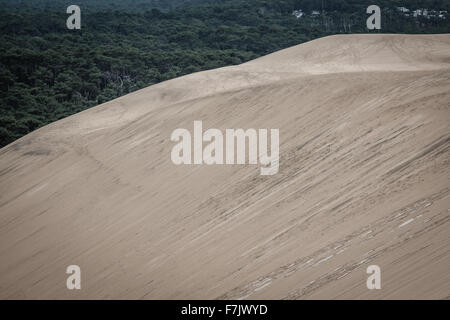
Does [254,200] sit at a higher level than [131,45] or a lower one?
lower

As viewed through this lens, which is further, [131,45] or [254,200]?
[131,45]

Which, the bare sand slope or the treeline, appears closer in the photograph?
the bare sand slope

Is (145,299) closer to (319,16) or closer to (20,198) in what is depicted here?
(20,198)

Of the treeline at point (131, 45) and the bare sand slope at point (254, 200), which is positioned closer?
the bare sand slope at point (254, 200)
